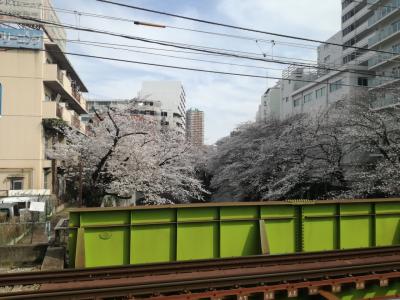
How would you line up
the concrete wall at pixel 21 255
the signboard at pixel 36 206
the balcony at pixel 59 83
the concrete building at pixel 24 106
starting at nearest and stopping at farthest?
the concrete wall at pixel 21 255
the signboard at pixel 36 206
the concrete building at pixel 24 106
the balcony at pixel 59 83

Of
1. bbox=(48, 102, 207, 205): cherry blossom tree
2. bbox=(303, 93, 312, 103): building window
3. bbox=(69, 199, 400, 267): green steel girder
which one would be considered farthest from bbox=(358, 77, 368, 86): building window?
bbox=(69, 199, 400, 267): green steel girder

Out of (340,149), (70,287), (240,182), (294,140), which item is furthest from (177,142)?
(70,287)

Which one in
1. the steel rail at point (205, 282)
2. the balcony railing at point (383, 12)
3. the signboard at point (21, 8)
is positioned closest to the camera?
the steel rail at point (205, 282)

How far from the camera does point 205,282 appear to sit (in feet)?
27.2

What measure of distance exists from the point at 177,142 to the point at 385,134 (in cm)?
1695

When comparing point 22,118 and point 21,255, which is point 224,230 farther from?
point 22,118

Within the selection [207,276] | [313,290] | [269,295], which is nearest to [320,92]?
[313,290]

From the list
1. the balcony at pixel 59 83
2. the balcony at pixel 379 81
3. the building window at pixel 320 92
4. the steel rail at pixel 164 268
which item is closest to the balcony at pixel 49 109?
the balcony at pixel 59 83

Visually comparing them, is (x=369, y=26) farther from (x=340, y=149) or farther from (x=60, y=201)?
(x=60, y=201)

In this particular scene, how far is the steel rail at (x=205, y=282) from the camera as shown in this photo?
25.6ft

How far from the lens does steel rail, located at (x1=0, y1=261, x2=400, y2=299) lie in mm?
7816

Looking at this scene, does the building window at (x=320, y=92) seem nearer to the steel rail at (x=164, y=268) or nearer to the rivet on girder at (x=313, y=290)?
the steel rail at (x=164, y=268)

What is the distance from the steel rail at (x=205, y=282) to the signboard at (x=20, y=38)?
22.8 meters

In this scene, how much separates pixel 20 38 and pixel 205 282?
24742 mm
